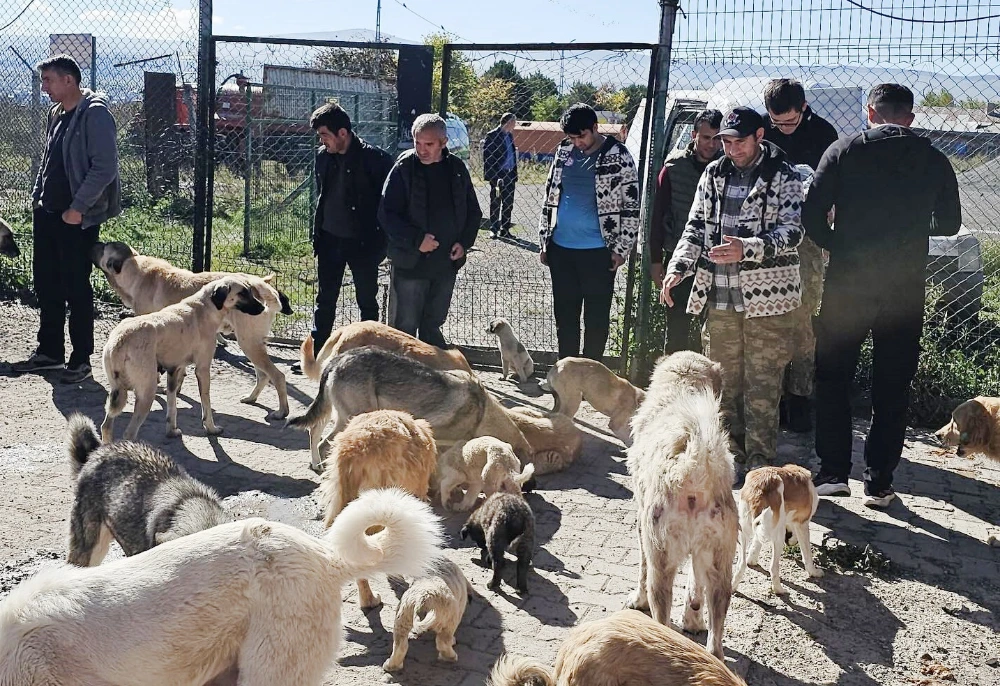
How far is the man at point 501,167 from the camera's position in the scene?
970 centimetres

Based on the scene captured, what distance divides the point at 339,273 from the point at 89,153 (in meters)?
2.20

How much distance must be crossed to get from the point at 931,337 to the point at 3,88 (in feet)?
41.2

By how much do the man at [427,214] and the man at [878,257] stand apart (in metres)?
2.98

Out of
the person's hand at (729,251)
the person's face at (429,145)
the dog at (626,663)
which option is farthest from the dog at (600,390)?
the dog at (626,663)

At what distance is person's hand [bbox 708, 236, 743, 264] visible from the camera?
5.72m

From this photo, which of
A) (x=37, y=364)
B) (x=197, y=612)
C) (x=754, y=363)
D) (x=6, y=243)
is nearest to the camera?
(x=197, y=612)

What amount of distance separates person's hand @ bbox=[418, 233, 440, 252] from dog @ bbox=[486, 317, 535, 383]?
109 cm

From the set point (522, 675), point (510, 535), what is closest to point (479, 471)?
point (510, 535)

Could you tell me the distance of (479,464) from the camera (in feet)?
18.9

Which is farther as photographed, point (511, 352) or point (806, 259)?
point (511, 352)

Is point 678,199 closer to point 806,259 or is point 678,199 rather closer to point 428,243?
point 806,259

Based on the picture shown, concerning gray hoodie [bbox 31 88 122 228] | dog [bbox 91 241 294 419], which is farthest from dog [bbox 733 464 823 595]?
gray hoodie [bbox 31 88 122 228]

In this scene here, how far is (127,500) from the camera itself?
4051 mm

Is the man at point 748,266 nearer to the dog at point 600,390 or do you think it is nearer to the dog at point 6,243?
the dog at point 600,390
